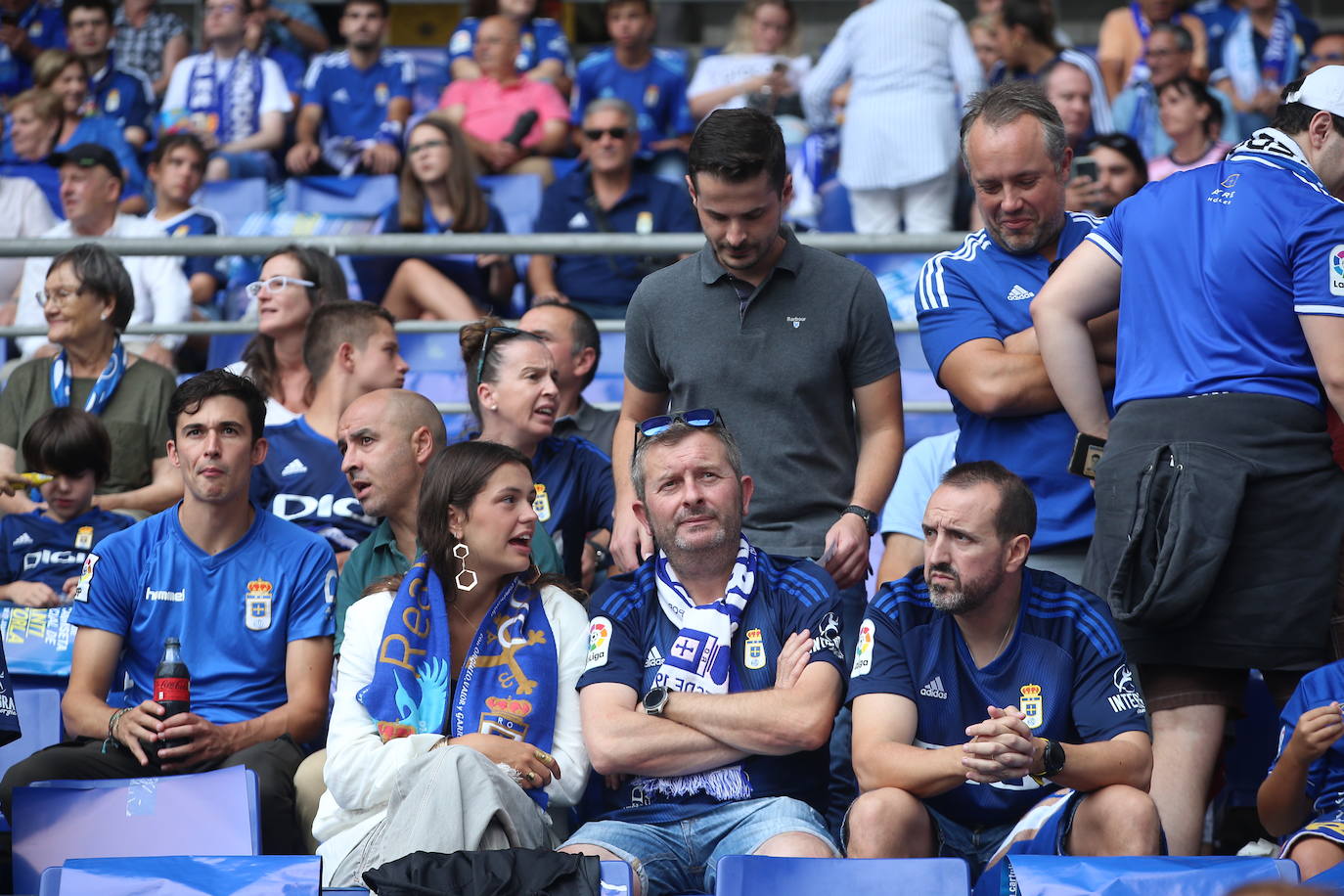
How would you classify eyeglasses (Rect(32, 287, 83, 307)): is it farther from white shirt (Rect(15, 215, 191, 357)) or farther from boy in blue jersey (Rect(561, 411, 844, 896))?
boy in blue jersey (Rect(561, 411, 844, 896))

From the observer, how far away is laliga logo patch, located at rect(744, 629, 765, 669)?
365 centimetres

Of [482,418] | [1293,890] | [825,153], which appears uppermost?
[825,153]

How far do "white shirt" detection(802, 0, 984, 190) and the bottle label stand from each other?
4.65 meters

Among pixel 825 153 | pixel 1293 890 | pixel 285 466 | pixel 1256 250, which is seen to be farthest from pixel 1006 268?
pixel 825 153

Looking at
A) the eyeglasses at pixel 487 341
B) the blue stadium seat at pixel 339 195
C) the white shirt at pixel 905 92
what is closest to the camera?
the eyeglasses at pixel 487 341

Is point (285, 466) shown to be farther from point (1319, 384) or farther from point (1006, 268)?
point (1319, 384)

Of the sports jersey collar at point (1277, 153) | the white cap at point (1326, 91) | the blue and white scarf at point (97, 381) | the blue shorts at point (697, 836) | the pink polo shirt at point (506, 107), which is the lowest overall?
the blue shorts at point (697, 836)

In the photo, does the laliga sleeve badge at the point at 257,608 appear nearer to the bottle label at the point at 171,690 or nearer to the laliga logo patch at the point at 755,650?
the bottle label at the point at 171,690

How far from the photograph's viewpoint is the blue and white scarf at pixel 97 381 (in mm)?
5555

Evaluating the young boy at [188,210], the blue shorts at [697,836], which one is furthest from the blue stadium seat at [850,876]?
the young boy at [188,210]

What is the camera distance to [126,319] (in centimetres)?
578

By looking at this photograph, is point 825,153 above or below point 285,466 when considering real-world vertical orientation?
above

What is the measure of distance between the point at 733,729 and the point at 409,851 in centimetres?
73

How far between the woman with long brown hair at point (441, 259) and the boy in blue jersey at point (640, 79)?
178 centimetres
